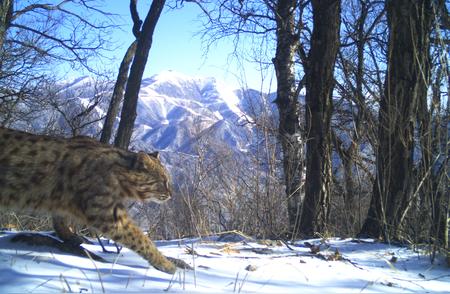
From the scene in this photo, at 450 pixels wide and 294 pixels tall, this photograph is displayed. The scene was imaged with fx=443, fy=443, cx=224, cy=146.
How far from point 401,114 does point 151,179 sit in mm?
2796

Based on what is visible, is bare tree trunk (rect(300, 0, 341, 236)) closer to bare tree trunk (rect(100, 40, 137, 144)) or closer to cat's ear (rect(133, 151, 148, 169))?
cat's ear (rect(133, 151, 148, 169))

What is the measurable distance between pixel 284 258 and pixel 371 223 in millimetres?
2149

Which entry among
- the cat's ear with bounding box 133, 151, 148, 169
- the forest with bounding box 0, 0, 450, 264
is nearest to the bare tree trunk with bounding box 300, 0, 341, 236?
the forest with bounding box 0, 0, 450, 264

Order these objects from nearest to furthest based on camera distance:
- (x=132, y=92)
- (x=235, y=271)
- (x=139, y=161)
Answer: (x=235, y=271), (x=139, y=161), (x=132, y=92)

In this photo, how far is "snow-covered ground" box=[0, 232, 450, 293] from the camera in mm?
2541

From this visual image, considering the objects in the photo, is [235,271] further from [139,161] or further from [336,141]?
[336,141]

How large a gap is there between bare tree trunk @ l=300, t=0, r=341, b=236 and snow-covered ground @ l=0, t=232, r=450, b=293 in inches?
80.4

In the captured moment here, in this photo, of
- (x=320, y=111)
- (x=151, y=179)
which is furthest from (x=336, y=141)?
(x=151, y=179)

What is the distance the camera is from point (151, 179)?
151 inches

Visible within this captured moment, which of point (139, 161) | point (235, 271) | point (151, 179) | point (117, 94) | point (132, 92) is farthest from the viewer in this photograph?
point (117, 94)

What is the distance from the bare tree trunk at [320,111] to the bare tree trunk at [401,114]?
969 mm

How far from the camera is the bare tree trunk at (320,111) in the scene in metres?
6.27

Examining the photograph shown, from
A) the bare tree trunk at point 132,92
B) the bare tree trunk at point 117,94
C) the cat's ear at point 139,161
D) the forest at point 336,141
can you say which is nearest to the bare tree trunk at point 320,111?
the forest at point 336,141

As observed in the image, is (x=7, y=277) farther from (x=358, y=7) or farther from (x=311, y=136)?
(x=358, y=7)
